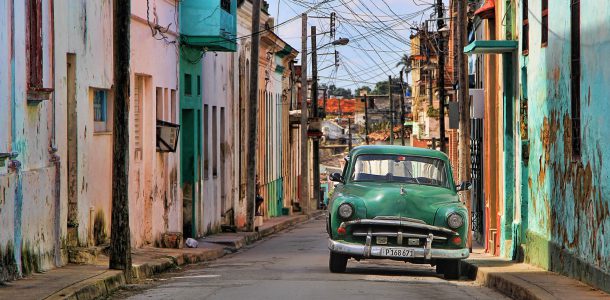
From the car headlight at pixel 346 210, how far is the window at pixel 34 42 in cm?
471

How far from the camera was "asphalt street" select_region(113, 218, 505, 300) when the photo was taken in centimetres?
1477

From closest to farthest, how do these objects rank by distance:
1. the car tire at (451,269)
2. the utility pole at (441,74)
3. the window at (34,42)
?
the window at (34,42)
the car tire at (451,269)
the utility pole at (441,74)

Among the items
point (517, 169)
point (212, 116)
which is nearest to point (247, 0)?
point (212, 116)

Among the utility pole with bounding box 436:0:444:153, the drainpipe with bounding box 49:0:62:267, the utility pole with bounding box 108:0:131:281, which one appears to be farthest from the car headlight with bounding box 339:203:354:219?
the utility pole with bounding box 436:0:444:153

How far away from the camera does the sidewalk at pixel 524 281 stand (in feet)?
47.5

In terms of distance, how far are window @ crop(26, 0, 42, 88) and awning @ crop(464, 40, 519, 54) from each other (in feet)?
26.2

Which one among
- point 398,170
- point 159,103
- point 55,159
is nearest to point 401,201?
point 398,170

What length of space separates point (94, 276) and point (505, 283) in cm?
538

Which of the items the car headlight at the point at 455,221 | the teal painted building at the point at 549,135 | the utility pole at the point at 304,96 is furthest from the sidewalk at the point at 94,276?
the utility pole at the point at 304,96

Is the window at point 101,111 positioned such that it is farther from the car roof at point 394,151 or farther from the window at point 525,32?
the window at point 525,32

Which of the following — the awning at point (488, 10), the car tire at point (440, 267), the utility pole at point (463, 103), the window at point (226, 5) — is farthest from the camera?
the window at point (226, 5)

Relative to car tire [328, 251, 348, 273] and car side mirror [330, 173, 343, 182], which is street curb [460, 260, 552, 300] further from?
car side mirror [330, 173, 343, 182]

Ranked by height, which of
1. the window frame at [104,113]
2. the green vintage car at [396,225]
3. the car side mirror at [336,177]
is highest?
the window frame at [104,113]

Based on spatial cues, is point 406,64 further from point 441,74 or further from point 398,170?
point 398,170
